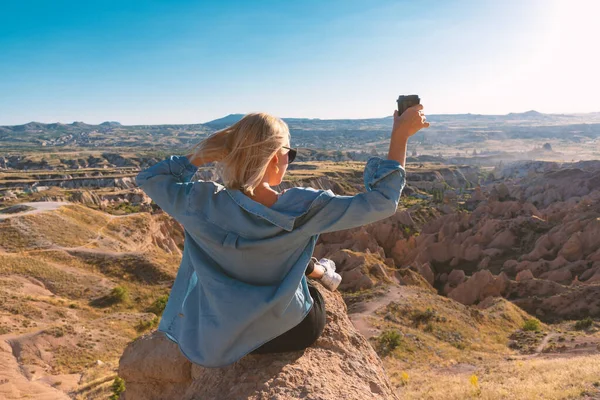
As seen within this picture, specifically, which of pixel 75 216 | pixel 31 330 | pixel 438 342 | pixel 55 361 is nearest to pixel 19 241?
pixel 75 216

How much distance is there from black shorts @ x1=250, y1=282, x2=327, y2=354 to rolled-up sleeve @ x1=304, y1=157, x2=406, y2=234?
36.4 inches

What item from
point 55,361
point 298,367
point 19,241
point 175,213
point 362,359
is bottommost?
point 55,361

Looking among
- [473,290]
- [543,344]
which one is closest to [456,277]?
[473,290]

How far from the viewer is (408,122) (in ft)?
7.90

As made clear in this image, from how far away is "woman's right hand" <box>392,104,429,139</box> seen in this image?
94.8 inches

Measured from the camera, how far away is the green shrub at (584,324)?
21.2 metres

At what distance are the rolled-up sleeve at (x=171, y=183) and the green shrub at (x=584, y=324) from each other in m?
23.5

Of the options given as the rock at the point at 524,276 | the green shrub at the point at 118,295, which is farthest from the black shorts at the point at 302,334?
the rock at the point at 524,276

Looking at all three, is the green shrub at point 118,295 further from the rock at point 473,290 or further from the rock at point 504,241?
the rock at point 504,241

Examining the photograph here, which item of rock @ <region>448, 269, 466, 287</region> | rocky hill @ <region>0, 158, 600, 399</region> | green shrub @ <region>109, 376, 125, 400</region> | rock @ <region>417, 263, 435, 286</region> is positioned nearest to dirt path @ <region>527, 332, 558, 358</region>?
rocky hill @ <region>0, 158, 600, 399</region>

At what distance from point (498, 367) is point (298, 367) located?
507 inches

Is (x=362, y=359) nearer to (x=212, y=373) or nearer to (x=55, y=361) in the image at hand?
(x=212, y=373)

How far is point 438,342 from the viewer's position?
1812 cm

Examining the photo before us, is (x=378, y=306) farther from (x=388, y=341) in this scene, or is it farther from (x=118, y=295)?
(x=118, y=295)
